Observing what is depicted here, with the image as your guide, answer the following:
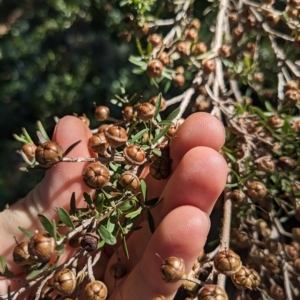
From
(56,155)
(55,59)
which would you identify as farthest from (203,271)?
Result: (55,59)

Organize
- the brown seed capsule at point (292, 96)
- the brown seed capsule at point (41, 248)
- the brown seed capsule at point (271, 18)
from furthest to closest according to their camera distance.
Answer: the brown seed capsule at point (271, 18) < the brown seed capsule at point (292, 96) < the brown seed capsule at point (41, 248)

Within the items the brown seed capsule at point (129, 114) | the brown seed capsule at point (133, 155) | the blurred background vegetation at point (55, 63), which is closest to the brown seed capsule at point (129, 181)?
the brown seed capsule at point (133, 155)

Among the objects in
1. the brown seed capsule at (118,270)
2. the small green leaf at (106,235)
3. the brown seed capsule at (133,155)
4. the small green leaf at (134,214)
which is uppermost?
the brown seed capsule at (133,155)

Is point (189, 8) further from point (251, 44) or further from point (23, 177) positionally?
point (23, 177)

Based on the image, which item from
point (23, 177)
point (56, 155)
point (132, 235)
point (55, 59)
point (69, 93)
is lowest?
point (23, 177)

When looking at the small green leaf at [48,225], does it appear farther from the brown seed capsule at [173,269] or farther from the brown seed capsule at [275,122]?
the brown seed capsule at [275,122]

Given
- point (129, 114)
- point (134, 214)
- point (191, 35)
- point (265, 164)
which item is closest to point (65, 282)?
point (134, 214)
